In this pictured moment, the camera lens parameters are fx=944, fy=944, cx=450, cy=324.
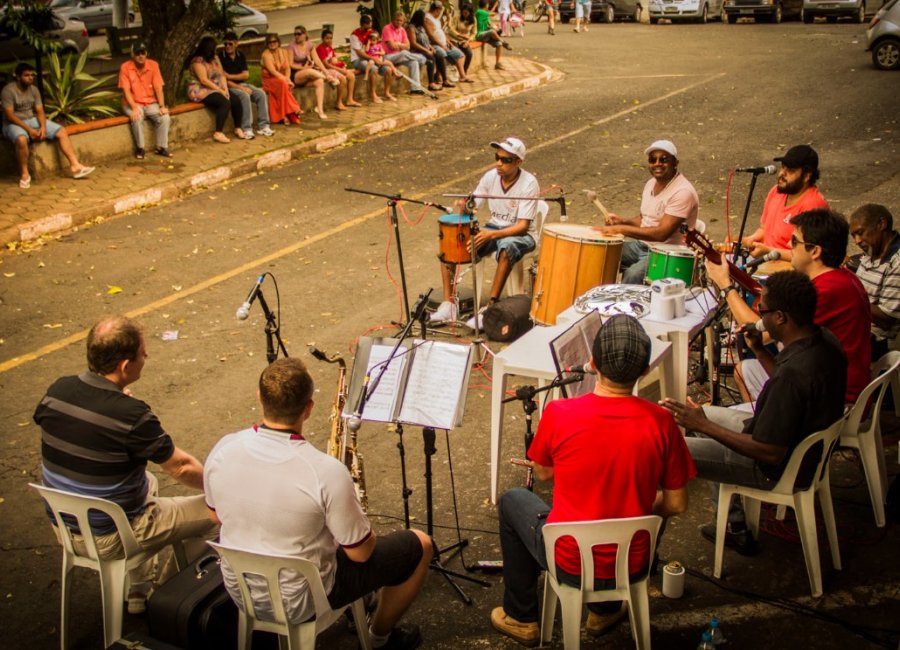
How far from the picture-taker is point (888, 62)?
758 inches

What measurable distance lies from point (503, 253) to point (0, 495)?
4.29m

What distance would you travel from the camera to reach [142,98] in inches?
530

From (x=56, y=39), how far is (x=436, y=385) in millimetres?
18061

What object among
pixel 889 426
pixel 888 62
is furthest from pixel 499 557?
pixel 888 62

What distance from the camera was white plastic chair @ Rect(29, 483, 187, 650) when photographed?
4.25 m

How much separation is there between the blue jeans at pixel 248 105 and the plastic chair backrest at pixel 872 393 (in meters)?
11.5

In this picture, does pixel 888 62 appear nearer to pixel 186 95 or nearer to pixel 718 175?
pixel 718 175

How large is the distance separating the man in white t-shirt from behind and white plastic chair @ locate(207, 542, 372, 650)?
0.04m

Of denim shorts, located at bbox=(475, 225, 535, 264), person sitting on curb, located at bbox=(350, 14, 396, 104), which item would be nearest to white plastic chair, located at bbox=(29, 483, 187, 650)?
denim shorts, located at bbox=(475, 225, 535, 264)

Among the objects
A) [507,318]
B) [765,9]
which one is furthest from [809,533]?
[765,9]

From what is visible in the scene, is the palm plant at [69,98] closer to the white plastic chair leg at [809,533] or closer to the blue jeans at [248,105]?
the blue jeans at [248,105]

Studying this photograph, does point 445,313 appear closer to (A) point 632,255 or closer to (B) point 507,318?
(B) point 507,318

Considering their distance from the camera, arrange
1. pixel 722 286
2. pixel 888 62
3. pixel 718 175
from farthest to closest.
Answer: pixel 888 62 < pixel 718 175 < pixel 722 286

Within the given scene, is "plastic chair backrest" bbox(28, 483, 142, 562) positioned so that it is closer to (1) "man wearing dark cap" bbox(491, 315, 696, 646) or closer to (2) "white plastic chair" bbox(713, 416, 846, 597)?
(1) "man wearing dark cap" bbox(491, 315, 696, 646)
